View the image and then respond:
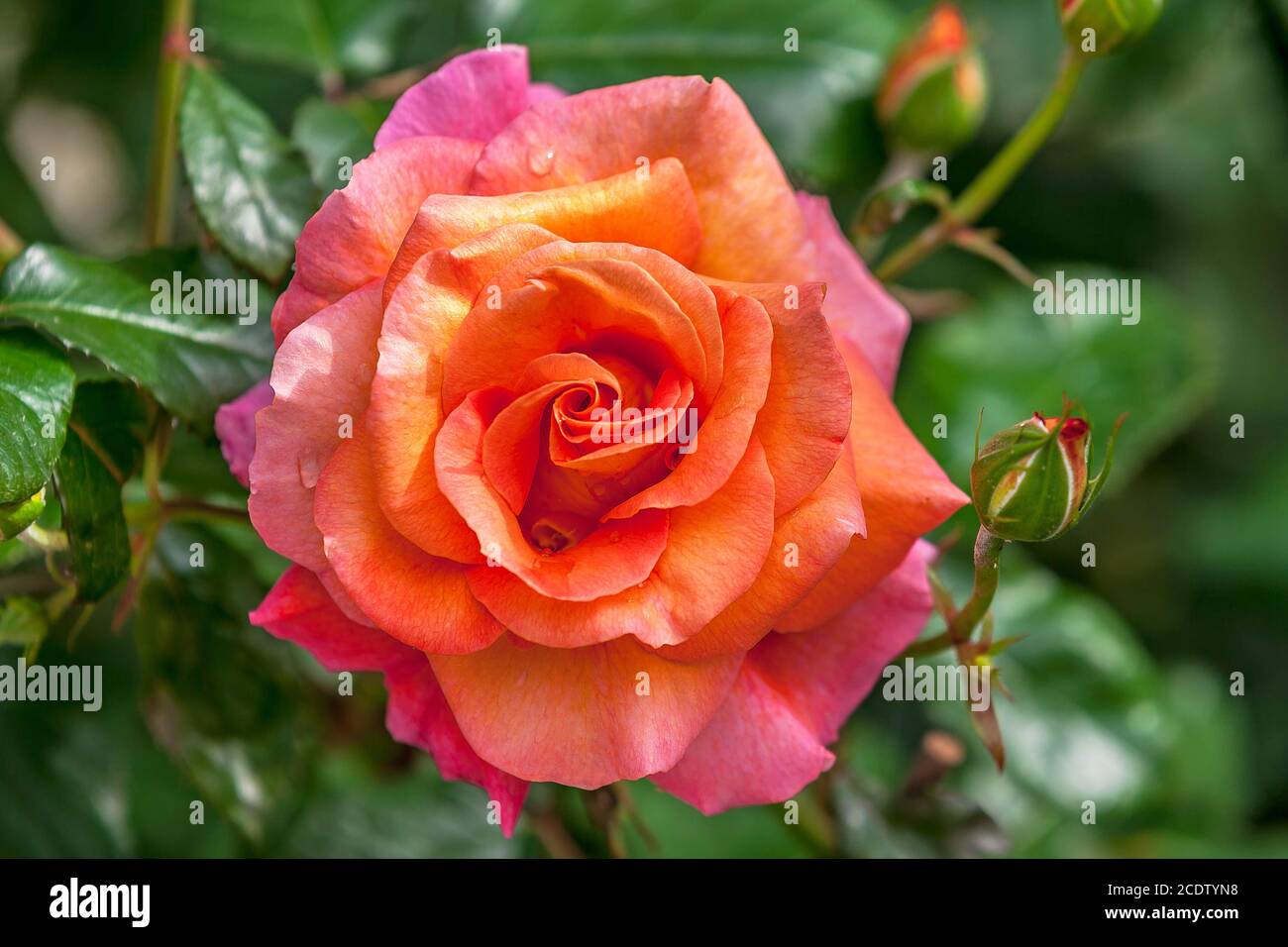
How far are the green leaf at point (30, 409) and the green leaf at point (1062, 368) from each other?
2.85ft

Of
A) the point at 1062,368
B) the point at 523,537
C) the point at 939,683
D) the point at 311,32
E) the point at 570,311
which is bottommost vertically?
the point at 939,683

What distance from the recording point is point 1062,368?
1.36 meters

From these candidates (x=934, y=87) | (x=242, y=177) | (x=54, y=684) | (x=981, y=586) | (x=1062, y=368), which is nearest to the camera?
(x=981, y=586)

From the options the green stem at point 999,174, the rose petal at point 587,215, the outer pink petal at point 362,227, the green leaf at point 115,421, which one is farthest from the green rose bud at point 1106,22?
the green leaf at point 115,421

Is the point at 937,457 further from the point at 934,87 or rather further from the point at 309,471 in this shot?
the point at 309,471

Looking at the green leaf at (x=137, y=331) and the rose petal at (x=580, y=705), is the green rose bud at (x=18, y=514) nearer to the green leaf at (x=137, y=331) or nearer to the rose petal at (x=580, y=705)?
the green leaf at (x=137, y=331)

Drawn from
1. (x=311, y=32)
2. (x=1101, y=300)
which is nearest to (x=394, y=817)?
(x=311, y=32)

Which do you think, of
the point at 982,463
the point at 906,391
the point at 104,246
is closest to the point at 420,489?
the point at 982,463

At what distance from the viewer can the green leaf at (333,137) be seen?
32.4 inches

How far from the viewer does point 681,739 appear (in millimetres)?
594

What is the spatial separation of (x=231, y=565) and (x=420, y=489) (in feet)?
1.16
